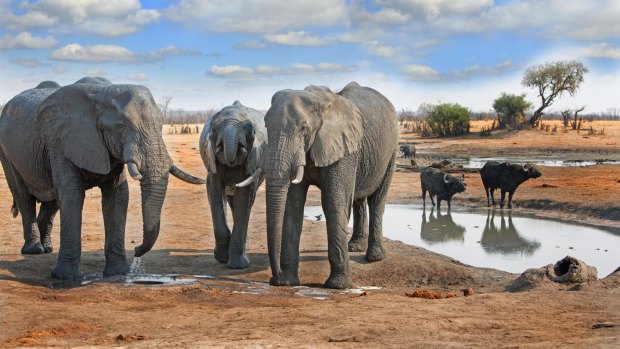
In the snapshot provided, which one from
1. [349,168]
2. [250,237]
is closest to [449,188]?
[250,237]

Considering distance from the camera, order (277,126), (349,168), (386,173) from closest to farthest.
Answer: (277,126) < (349,168) < (386,173)

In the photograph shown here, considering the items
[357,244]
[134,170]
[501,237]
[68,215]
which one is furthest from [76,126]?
[501,237]

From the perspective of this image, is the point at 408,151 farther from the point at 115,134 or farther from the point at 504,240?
the point at 115,134

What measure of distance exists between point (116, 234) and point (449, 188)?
1178 cm

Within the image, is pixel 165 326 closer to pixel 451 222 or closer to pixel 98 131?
pixel 98 131

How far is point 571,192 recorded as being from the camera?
21922mm

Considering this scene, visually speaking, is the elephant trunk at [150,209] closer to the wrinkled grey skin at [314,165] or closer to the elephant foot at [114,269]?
the elephant foot at [114,269]

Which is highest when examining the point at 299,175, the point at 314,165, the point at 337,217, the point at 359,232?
the point at 314,165

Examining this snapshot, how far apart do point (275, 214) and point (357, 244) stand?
3487mm

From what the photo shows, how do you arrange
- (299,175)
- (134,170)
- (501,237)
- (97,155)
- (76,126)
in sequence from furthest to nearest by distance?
(501,237), (76,126), (97,155), (299,175), (134,170)

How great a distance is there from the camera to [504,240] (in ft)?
56.1

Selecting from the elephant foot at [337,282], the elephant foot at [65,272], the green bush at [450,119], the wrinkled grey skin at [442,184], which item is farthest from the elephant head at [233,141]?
the green bush at [450,119]

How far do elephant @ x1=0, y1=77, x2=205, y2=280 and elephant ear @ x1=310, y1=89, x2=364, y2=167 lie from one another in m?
1.52

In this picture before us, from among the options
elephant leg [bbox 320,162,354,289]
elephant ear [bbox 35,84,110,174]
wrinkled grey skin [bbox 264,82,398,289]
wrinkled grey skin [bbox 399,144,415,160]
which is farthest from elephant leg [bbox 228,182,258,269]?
wrinkled grey skin [bbox 399,144,415,160]
